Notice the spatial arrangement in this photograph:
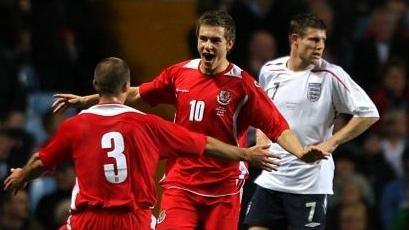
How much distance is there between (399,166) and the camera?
1497cm

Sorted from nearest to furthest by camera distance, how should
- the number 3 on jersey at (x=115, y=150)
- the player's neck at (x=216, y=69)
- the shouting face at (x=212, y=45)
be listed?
the number 3 on jersey at (x=115, y=150) → the shouting face at (x=212, y=45) → the player's neck at (x=216, y=69)

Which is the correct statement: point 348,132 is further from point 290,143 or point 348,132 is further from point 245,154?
point 245,154

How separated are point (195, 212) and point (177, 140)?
40.8 inches

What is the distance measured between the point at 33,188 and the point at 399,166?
13.1ft

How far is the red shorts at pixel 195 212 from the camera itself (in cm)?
972

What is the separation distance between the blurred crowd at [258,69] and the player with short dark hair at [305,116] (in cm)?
299

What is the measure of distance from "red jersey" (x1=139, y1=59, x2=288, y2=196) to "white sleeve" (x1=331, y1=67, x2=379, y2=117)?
70 cm

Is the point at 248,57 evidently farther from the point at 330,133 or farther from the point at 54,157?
the point at 54,157

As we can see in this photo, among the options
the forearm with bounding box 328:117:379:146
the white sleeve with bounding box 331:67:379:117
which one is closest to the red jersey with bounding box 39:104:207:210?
the forearm with bounding box 328:117:379:146

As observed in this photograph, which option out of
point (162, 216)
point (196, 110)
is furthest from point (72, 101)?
point (162, 216)

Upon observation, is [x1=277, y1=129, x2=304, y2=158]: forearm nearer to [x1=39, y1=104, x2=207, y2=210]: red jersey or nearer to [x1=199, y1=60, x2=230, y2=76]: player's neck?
[x1=199, y1=60, x2=230, y2=76]: player's neck

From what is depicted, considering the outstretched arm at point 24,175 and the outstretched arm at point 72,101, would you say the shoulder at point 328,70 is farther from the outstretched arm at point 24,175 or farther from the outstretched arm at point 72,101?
the outstretched arm at point 24,175

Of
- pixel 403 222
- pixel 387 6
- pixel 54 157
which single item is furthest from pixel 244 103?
pixel 387 6

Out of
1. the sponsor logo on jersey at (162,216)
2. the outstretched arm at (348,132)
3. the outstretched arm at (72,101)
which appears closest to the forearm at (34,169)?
the outstretched arm at (72,101)
